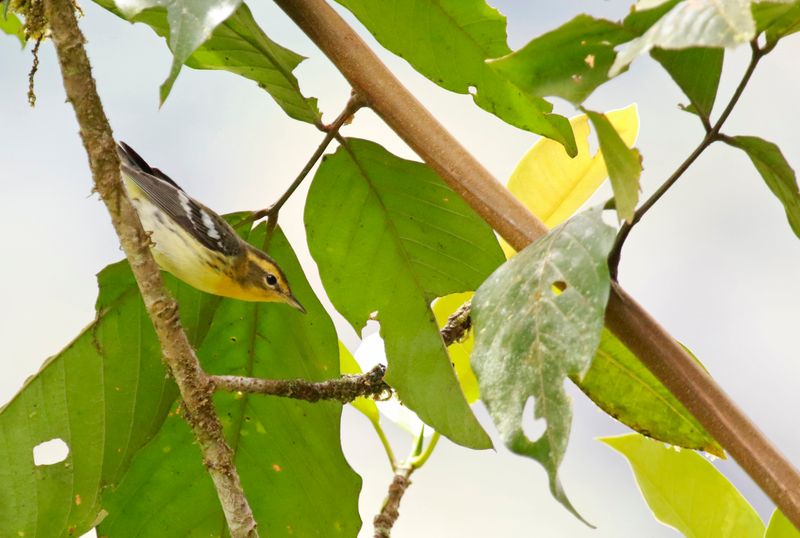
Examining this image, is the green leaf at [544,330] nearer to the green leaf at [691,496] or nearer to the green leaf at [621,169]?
the green leaf at [621,169]

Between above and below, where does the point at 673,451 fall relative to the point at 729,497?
above

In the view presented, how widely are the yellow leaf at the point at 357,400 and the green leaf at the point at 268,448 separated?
27 centimetres

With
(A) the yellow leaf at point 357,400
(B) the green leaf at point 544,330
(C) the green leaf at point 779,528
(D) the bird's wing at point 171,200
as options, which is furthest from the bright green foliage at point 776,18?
(D) the bird's wing at point 171,200

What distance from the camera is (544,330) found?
0.91m

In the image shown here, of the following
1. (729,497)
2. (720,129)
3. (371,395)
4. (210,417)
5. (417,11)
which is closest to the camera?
(720,129)

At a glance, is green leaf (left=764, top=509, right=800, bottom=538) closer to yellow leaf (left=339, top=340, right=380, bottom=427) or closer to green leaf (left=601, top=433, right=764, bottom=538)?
green leaf (left=601, top=433, right=764, bottom=538)

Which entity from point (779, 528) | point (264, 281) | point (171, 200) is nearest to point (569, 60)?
point (779, 528)

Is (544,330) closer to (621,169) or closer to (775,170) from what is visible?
(621,169)

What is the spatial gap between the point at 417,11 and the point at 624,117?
0.54 metres

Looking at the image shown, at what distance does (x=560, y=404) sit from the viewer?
87 cm

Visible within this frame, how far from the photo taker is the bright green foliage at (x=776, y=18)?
88cm

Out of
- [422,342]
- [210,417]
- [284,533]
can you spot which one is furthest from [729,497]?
[210,417]

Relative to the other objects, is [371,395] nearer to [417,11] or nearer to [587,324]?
[417,11]

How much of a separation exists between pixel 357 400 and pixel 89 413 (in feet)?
1.81
